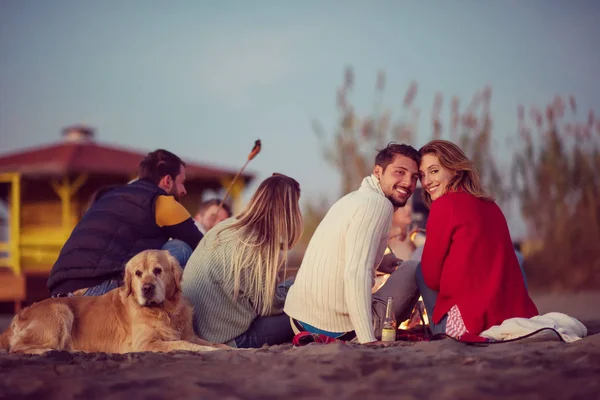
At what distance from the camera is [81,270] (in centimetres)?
509

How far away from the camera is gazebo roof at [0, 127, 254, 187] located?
642 inches

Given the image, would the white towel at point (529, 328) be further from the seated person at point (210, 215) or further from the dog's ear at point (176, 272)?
the seated person at point (210, 215)

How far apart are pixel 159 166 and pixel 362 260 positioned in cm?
227

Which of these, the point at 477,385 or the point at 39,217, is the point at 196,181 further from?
the point at 477,385

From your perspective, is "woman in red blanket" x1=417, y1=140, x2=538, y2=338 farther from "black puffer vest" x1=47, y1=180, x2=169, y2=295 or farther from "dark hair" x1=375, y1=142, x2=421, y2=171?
"black puffer vest" x1=47, y1=180, x2=169, y2=295

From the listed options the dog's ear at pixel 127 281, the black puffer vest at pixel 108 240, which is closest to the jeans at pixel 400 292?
the dog's ear at pixel 127 281

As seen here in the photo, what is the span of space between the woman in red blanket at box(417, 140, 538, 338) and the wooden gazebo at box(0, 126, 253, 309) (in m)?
13.2

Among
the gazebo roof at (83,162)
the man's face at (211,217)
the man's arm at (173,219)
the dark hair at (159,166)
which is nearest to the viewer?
the man's arm at (173,219)

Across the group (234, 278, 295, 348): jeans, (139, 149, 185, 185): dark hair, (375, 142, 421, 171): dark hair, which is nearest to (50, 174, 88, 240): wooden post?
(139, 149, 185, 185): dark hair

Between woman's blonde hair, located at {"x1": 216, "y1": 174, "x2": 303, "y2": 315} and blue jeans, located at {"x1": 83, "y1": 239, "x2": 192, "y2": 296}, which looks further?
blue jeans, located at {"x1": 83, "y1": 239, "x2": 192, "y2": 296}

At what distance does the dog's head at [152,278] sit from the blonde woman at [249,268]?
209 millimetres

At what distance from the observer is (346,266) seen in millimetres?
4000

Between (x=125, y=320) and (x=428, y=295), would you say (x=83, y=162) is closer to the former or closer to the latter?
(x=125, y=320)

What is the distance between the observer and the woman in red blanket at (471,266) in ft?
13.5
